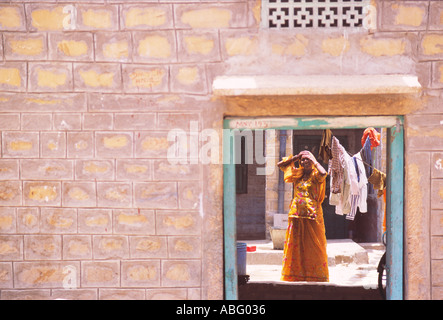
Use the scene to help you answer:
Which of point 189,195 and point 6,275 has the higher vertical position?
point 189,195

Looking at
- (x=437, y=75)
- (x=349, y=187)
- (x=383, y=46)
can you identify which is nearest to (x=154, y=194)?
(x=383, y=46)

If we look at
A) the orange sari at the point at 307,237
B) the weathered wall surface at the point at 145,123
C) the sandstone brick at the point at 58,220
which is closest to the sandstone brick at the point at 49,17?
the weathered wall surface at the point at 145,123

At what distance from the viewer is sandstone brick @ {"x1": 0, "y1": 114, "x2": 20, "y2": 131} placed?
11.3 feet

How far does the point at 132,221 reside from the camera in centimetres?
344

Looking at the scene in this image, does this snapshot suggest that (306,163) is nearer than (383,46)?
No

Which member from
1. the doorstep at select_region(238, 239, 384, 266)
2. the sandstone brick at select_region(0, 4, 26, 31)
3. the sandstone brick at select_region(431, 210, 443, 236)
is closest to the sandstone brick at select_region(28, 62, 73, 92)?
the sandstone brick at select_region(0, 4, 26, 31)

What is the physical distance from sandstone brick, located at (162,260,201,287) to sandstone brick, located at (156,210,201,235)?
228 millimetres

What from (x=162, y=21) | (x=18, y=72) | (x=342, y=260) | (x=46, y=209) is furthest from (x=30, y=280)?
(x=342, y=260)

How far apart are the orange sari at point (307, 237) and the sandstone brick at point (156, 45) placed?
2702 millimetres

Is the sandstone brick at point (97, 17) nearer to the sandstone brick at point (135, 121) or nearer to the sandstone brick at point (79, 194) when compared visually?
the sandstone brick at point (135, 121)

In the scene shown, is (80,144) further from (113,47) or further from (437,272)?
(437,272)

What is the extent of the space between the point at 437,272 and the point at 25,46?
11.7ft

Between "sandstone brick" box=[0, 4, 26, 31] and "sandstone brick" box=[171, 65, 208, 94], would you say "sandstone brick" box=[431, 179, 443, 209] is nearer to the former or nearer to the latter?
"sandstone brick" box=[171, 65, 208, 94]

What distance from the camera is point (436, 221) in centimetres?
338
